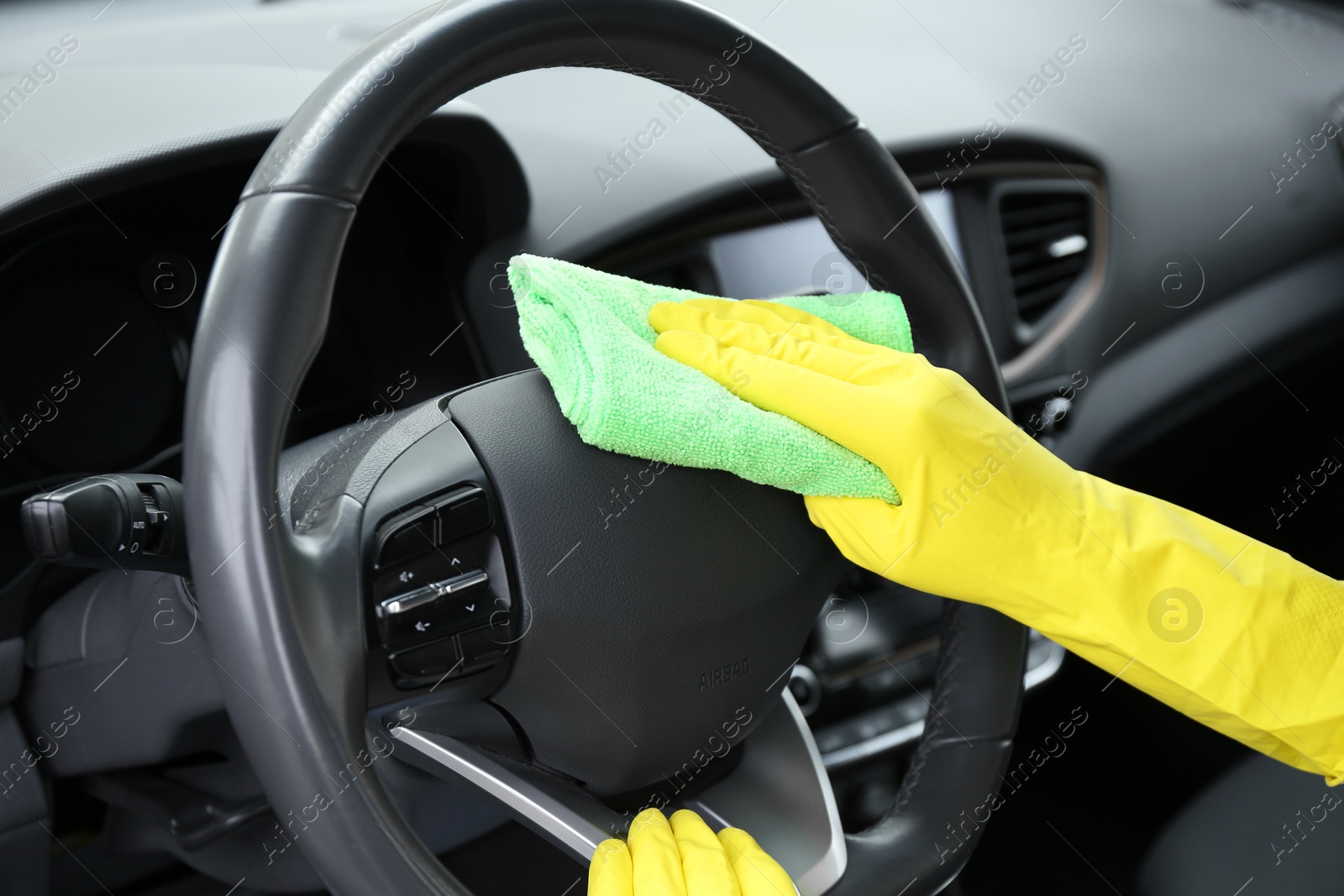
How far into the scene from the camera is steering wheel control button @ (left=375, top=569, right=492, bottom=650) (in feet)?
1.73

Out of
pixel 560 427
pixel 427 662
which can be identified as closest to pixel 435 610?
pixel 427 662

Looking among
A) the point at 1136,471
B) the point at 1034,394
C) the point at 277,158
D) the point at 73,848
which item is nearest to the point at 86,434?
the point at 73,848

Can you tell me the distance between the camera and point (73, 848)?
92 centimetres

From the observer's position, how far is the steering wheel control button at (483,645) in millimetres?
565

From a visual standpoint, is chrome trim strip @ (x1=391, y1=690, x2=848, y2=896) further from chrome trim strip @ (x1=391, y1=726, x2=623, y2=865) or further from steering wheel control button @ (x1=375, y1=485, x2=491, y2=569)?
steering wheel control button @ (x1=375, y1=485, x2=491, y2=569)


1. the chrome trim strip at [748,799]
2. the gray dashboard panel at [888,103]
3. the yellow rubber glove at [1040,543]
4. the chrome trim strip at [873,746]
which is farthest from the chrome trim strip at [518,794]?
the chrome trim strip at [873,746]

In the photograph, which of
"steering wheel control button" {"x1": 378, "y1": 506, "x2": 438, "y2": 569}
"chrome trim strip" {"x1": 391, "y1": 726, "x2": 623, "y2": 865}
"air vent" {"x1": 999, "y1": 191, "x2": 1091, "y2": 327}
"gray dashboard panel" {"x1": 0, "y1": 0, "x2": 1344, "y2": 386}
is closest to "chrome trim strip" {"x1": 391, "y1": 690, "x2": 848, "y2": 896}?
"chrome trim strip" {"x1": 391, "y1": 726, "x2": 623, "y2": 865}

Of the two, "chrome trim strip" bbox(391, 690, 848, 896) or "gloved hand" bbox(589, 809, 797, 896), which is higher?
"gloved hand" bbox(589, 809, 797, 896)

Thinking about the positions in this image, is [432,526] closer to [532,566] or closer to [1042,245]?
[532,566]

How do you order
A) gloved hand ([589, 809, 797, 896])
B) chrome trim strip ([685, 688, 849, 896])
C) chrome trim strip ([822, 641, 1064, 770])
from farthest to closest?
chrome trim strip ([822, 641, 1064, 770])
chrome trim strip ([685, 688, 849, 896])
gloved hand ([589, 809, 797, 896])

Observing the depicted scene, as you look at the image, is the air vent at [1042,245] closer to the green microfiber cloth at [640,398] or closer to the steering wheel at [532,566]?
the steering wheel at [532,566]

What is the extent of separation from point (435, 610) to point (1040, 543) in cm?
36

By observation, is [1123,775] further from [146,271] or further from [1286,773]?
[146,271]

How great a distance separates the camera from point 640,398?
0.56 metres
